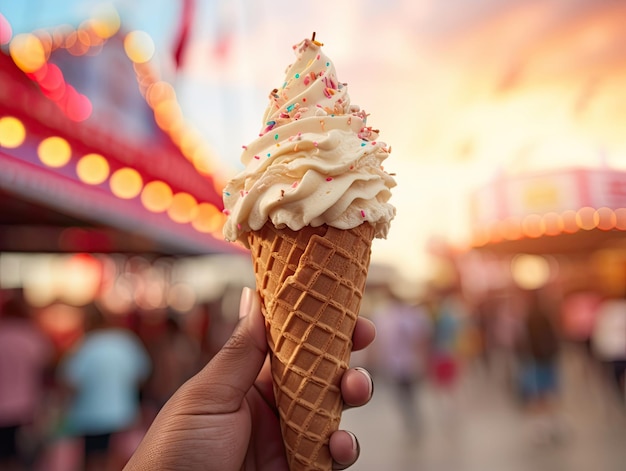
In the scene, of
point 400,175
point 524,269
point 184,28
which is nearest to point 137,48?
point 184,28

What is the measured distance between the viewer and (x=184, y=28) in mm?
4957

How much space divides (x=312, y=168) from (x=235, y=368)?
68cm

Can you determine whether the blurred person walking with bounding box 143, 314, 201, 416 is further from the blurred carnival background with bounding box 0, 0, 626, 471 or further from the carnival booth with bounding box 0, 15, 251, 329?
the carnival booth with bounding box 0, 15, 251, 329

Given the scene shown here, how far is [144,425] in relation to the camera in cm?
484

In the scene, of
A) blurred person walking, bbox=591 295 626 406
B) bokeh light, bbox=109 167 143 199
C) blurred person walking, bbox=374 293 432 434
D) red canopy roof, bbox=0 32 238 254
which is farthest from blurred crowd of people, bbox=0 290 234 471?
blurred person walking, bbox=591 295 626 406

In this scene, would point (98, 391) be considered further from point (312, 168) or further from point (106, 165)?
point (312, 168)

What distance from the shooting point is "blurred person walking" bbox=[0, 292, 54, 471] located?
3.67 meters

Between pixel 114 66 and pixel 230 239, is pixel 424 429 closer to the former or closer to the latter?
pixel 230 239

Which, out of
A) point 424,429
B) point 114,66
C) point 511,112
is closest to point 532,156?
point 511,112

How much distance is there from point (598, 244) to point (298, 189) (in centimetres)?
649

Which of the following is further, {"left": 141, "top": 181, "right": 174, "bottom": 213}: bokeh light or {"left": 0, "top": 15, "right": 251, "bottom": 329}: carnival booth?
{"left": 141, "top": 181, "right": 174, "bottom": 213}: bokeh light

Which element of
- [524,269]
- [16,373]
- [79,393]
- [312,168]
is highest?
[524,269]

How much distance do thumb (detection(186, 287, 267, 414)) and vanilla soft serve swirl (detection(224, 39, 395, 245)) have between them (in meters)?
0.34

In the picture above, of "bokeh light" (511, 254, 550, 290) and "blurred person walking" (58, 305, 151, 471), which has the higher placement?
"bokeh light" (511, 254, 550, 290)
